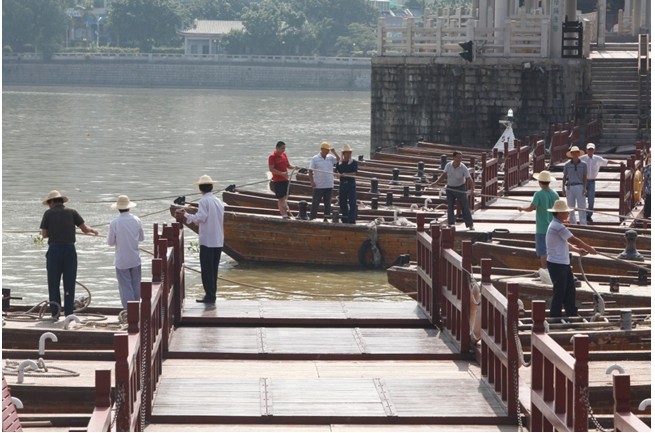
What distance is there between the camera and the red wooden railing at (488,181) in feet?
82.9

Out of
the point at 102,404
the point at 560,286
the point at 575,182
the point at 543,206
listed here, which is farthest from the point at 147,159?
the point at 102,404

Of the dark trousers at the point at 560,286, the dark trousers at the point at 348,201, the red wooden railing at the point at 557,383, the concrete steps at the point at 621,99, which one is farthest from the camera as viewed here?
the concrete steps at the point at 621,99

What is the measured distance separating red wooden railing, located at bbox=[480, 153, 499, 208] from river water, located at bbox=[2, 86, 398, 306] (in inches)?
116

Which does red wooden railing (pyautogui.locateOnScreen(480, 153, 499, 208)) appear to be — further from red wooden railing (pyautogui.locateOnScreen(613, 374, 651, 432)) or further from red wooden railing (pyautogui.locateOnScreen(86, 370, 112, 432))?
red wooden railing (pyautogui.locateOnScreen(613, 374, 651, 432))

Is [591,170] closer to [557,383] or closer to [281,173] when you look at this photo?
[281,173]

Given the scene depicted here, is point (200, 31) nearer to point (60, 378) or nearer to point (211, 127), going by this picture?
point (211, 127)

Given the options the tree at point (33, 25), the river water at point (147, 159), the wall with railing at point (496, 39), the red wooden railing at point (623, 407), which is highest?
the tree at point (33, 25)

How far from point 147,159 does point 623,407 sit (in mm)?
45772

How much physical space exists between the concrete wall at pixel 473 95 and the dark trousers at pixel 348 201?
50.0 feet

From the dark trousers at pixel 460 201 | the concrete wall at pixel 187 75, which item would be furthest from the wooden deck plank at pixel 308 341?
the concrete wall at pixel 187 75

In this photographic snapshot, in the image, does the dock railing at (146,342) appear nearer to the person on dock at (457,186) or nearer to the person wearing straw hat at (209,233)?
the person wearing straw hat at (209,233)

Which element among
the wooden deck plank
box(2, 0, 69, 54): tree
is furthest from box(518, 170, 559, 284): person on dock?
box(2, 0, 69, 54): tree

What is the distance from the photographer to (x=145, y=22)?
152 metres

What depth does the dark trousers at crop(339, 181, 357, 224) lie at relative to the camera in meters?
23.1
